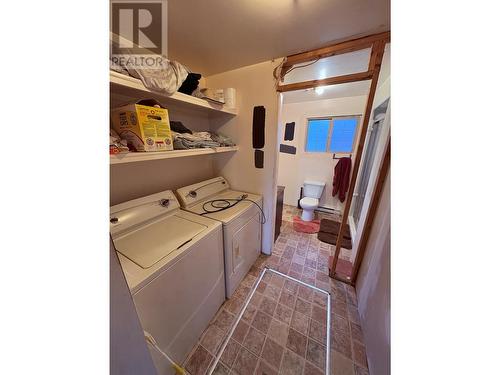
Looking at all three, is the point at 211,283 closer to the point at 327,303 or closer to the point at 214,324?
the point at 214,324

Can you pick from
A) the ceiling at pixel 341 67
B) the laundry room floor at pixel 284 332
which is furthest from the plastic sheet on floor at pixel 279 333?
the ceiling at pixel 341 67

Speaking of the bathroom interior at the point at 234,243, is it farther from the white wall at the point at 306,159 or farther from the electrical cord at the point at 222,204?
the white wall at the point at 306,159

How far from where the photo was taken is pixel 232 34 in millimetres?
1281

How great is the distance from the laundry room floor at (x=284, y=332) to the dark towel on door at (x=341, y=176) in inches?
73.6

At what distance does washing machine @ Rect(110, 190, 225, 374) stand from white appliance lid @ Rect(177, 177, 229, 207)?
0.12 meters

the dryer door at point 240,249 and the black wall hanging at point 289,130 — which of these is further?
the black wall hanging at point 289,130

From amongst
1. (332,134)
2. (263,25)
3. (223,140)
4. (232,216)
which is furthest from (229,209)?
(332,134)

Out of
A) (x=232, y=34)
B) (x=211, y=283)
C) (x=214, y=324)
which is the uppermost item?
(x=232, y=34)

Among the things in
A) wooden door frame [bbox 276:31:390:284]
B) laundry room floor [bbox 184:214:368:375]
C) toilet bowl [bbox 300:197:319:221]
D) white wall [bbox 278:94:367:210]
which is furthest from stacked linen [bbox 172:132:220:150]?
toilet bowl [bbox 300:197:319:221]

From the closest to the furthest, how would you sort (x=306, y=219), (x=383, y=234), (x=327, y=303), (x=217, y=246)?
(x=383, y=234) < (x=217, y=246) < (x=327, y=303) < (x=306, y=219)

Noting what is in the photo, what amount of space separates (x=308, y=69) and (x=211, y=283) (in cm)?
226

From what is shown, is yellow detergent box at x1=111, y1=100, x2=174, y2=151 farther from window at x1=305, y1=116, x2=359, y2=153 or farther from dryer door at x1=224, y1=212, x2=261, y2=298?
window at x1=305, y1=116, x2=359, y2=153

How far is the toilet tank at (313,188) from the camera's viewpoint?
137 inches
